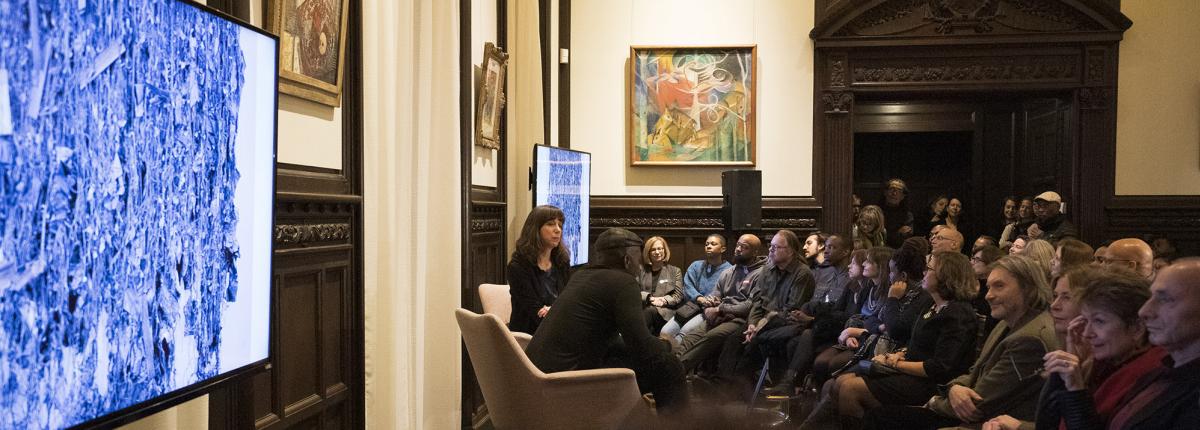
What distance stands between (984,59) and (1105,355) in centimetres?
718

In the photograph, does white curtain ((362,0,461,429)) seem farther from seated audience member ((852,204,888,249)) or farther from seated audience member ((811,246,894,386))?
seated audience member ((852,204,888,249))

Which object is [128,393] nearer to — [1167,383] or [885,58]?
[1167,383]

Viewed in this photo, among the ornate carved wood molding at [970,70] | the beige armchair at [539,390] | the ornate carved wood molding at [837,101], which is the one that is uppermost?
the ornate carved wood molding at [970,70]

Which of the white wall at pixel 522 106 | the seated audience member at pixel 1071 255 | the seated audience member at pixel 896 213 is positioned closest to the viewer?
the seated audience member at pixel 1071 255

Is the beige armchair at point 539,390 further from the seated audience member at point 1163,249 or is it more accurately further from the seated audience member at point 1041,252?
the seated audience member at point 1163,249

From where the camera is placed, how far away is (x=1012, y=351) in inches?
144

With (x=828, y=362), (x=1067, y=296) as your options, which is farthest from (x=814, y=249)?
(x=1067, y=296)

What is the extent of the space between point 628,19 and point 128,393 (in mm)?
8259

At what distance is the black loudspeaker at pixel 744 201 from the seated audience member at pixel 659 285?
0.73 metres

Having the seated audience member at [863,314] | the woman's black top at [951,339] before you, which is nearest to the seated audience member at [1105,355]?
the woman's black top at [951,339]

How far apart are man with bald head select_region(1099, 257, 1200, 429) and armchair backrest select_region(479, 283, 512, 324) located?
3.62m

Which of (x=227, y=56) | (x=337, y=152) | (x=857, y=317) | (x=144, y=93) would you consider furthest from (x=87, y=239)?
(x=857, y=317)

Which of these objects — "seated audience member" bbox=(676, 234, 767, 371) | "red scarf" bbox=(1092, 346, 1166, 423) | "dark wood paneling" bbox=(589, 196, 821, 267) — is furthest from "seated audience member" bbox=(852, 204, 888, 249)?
"red scarf" bbox=(1092, 346, 1166, 423)

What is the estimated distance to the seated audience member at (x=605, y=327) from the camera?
4.25m
